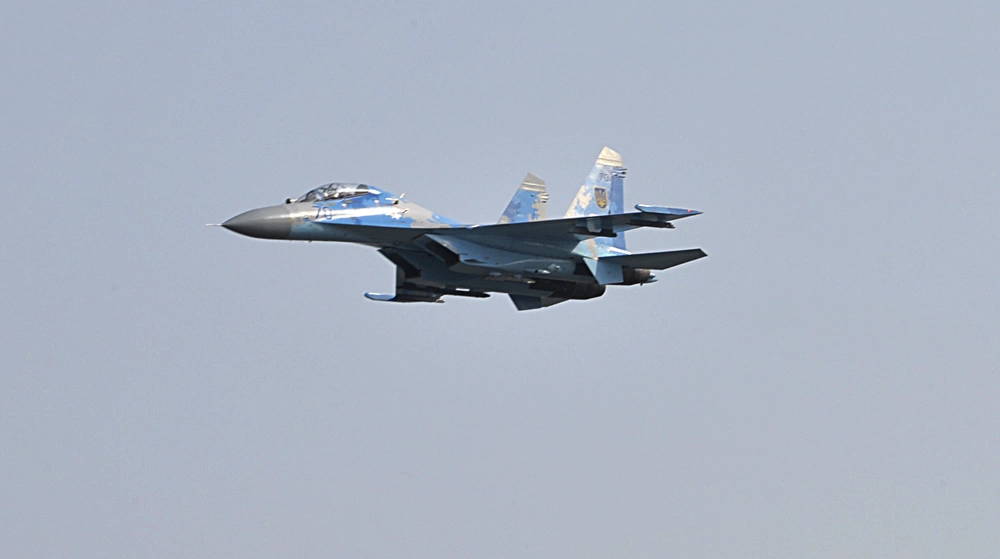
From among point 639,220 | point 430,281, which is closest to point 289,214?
point 430,281

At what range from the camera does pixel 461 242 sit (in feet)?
206

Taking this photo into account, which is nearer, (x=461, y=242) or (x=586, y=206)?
(x=461, y=242)

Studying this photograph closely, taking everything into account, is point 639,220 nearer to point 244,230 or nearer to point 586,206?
point 586,206

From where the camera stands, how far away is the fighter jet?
61406 mm

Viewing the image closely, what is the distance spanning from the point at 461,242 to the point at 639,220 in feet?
17.4

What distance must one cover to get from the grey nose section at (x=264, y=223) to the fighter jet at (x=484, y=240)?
3cm

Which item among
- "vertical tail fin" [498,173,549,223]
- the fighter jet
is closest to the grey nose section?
the fighter jet

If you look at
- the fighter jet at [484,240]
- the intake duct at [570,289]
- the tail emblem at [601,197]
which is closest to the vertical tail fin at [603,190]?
the tail emblem at [601,197]

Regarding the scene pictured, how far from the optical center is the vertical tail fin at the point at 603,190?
2643 inches

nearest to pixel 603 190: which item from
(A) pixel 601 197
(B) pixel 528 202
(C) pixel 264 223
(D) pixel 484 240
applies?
(A) pixel 601 197

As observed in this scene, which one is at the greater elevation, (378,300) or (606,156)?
(606,156)

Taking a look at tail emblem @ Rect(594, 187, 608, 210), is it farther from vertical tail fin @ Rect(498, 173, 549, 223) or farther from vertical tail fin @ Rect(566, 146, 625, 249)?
vertical tail fin @ Rect(498, 173, 549, 223)

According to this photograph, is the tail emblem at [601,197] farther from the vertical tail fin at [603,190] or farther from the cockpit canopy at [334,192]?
the cockpit canopy at [334,192]

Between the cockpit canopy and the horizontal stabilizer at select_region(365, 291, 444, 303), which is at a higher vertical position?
the cockpit canopy
